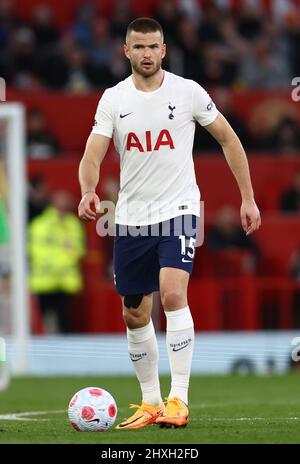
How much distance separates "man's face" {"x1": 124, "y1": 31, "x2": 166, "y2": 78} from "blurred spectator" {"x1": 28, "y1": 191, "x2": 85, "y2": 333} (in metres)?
8.40

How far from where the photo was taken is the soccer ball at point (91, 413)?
776 centimetres

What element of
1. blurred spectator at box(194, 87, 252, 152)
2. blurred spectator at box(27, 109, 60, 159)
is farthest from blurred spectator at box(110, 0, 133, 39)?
blurred spectator at box(27, 109, 60, 159)

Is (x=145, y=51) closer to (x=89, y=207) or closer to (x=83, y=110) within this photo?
(x=89, y=207)

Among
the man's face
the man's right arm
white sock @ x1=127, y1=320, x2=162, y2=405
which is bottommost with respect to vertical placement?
white sock @ x1=127, y1=320, x2=162, y2=405

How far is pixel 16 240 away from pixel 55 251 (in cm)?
95

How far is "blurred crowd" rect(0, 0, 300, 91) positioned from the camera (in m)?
19.4

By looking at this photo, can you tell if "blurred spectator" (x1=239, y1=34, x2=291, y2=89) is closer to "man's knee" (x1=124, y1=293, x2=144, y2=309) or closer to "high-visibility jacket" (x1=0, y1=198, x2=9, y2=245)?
"high-visibility jacket" (x1=0, y1=198, x2=9, y2=245)

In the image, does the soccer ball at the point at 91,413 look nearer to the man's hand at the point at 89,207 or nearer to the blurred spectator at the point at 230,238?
the man's hand at the point at 89,207

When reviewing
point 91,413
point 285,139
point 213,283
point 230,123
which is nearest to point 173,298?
point 91,413

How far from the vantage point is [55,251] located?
656 inches

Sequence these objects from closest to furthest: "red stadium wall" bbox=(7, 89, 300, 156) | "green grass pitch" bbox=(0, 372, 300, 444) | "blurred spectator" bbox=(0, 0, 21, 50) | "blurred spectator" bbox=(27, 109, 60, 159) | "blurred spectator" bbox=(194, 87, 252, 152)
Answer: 1. "green grass pitch" bbox=(0, 372, 300, 444)
2. "blurred spectator" bbox=(27, 109, 60, 159)
3. "blurred spectator" bbox=(194, 87, 252, 152)
4. "red stadium wall" bbox=(7, 89, 300, 156)
5. "blurred spectator" bbox=(0, 0, 21, 50)

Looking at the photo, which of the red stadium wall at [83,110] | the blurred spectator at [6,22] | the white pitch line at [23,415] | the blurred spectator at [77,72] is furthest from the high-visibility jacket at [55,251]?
the white pitch line at [23,415]

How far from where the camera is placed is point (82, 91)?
19.3 metres
